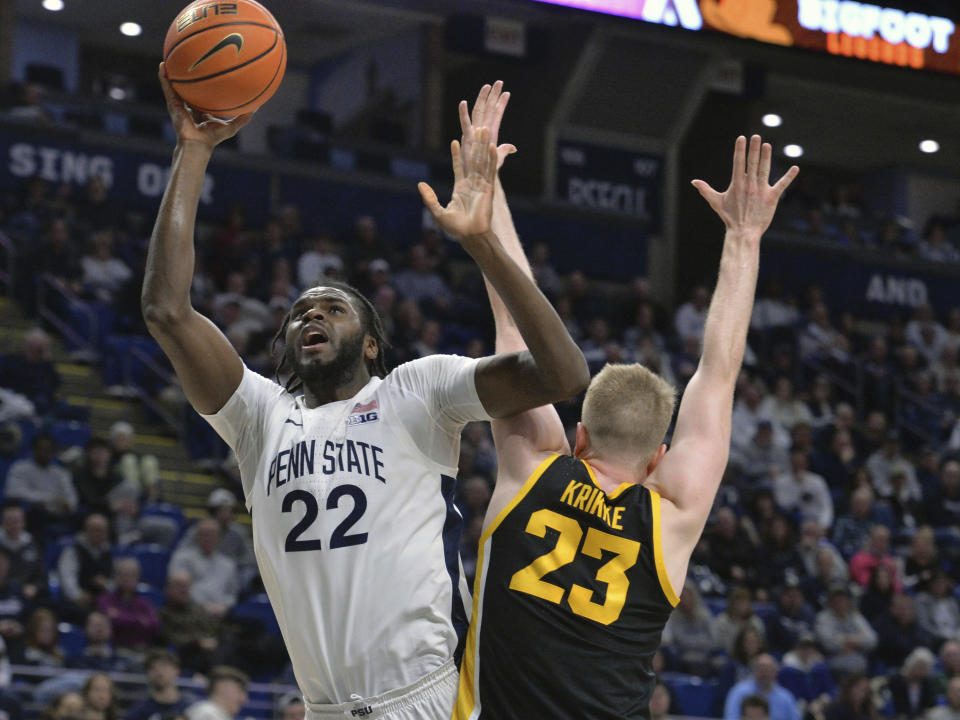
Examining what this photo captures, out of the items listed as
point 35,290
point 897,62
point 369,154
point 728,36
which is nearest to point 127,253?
point 35,290

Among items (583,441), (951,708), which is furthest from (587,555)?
(951,708)

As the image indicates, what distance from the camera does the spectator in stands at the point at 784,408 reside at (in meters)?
16.4

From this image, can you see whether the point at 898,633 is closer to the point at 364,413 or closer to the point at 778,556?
the point at 778,556

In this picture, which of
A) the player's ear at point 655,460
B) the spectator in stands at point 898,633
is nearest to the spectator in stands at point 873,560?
the spectator in stands at point 898,633

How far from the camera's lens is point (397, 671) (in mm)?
3811

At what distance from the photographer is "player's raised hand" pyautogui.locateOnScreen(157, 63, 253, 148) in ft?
12.9

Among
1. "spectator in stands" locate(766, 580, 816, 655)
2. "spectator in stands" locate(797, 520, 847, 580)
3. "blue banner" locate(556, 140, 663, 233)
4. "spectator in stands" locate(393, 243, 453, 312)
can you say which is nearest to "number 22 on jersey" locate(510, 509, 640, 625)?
"spectator in stands" locate(766, 580, 816, 655)

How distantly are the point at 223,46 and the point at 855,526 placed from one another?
475 inches

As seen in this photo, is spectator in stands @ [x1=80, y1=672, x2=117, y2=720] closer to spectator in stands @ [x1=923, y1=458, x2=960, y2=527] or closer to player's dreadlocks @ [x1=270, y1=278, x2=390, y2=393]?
player's dreadlocks @ [x1=270, y1=278, x2=390, y2=393]

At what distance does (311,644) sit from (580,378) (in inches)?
38.9

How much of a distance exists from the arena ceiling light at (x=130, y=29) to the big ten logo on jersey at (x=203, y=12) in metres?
17.7

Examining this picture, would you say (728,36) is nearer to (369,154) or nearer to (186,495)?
(369,154)

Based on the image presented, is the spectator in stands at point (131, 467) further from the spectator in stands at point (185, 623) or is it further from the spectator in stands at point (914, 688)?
the spectator in stands at point (914, 688)

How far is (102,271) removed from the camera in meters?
14.4
